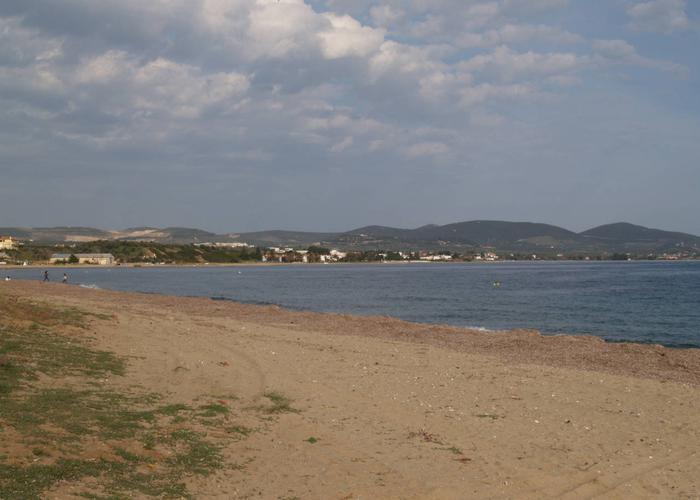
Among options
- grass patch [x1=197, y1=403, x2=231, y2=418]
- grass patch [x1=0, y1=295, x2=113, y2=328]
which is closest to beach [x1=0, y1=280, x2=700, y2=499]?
grass patch [x1=197, y1=403, x2=231, y2=418]

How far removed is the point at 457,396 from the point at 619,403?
3070 mm

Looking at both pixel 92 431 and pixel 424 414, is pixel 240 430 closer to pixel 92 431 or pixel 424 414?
pixel 92 431

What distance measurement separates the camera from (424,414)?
1100 cm

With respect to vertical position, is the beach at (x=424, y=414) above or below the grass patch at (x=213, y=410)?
below

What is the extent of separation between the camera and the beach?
7.76 metres

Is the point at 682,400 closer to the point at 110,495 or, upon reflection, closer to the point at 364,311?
the point at 110,495

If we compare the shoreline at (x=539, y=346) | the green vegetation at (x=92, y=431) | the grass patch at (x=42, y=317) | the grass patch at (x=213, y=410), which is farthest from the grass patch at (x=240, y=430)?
the shoreline at (x=539, y=346)

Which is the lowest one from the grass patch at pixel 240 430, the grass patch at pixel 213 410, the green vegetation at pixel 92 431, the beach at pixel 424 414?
the beach at pixel 424 414

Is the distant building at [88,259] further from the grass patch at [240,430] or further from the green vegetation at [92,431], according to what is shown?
the grass patch at [240,430]

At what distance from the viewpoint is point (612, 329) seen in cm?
3117

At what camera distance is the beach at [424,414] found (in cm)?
776

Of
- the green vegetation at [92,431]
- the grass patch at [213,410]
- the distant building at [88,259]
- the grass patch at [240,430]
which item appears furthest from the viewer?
the distant building at [88,259]

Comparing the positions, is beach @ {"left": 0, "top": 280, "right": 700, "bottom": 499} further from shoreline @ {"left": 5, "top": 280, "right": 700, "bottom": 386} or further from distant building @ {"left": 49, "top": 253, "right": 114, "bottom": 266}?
distant building @ {"left": 49, "top": 253, "right": 114, "bottom": 266}

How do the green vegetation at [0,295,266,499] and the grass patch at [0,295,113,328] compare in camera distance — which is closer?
the green vegetation at [0,295,266,499]
